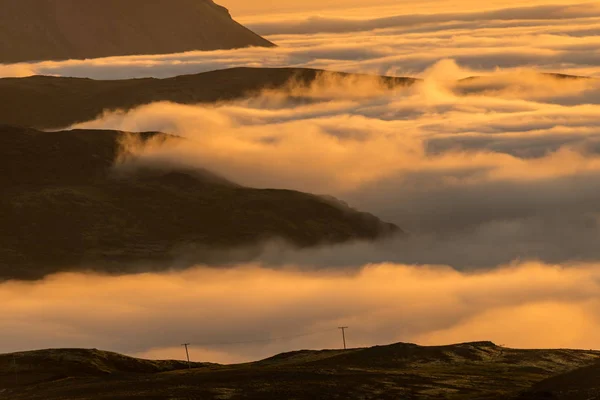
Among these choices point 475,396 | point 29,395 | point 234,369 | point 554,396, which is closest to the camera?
point 554,396

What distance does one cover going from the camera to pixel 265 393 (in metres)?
164

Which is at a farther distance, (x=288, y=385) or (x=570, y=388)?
(x=288, y=385)

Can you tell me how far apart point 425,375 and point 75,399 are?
48.5 m

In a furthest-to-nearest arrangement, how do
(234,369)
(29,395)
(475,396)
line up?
1. (234,369)
2. (29,395)
3. (475,396)

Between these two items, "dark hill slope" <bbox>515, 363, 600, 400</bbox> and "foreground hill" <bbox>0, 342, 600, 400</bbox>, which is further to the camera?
"foreground hill" <bbox>0, 342, 600, 400</bbox>

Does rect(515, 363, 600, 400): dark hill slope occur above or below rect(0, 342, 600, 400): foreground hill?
below

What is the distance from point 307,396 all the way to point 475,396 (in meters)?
19.7

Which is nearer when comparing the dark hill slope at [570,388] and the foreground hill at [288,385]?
the dark hill slope at [570,388]

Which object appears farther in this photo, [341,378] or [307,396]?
[341,378]

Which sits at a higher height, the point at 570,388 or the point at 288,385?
the point at 288,385

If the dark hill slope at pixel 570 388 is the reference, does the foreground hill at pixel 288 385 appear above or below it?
above

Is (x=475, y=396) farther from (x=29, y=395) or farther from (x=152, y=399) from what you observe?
(x=29, y=395)

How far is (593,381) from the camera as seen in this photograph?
164875 millimetres

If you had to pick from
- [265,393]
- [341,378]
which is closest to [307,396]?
[265,393]
